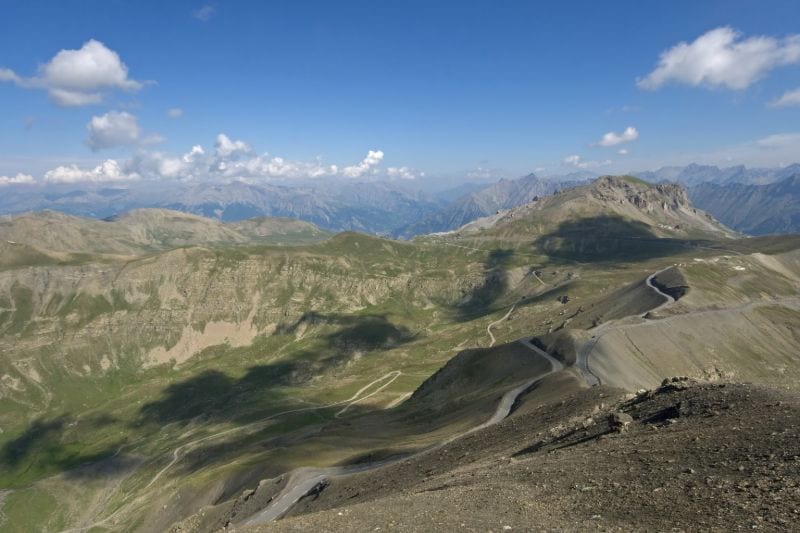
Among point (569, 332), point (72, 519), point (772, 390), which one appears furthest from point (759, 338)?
point (72, 519)

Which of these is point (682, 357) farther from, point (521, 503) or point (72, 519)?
point (72, 519)

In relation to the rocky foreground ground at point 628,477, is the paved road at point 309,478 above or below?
below

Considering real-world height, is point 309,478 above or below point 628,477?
below

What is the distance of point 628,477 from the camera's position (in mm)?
35906

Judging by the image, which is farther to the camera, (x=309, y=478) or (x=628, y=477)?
(x=309, y=478)

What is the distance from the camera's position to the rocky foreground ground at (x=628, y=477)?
28.6 metres

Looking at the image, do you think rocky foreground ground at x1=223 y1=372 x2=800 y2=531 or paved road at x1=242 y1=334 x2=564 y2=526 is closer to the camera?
rocky foreground ground at x1=223 y1=372 x2=800 y2=531

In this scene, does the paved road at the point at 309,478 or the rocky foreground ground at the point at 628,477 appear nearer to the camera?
the rocky foreground ground at the point at 628,477

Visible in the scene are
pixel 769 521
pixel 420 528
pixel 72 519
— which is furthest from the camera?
pixel 72 519

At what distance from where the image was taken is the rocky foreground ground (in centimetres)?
2864

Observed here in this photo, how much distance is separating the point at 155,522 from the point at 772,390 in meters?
121

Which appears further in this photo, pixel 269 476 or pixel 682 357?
pixel 682 357

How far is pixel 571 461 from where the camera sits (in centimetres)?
4359

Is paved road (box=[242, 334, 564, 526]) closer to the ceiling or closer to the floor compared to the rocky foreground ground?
closer to the floor
